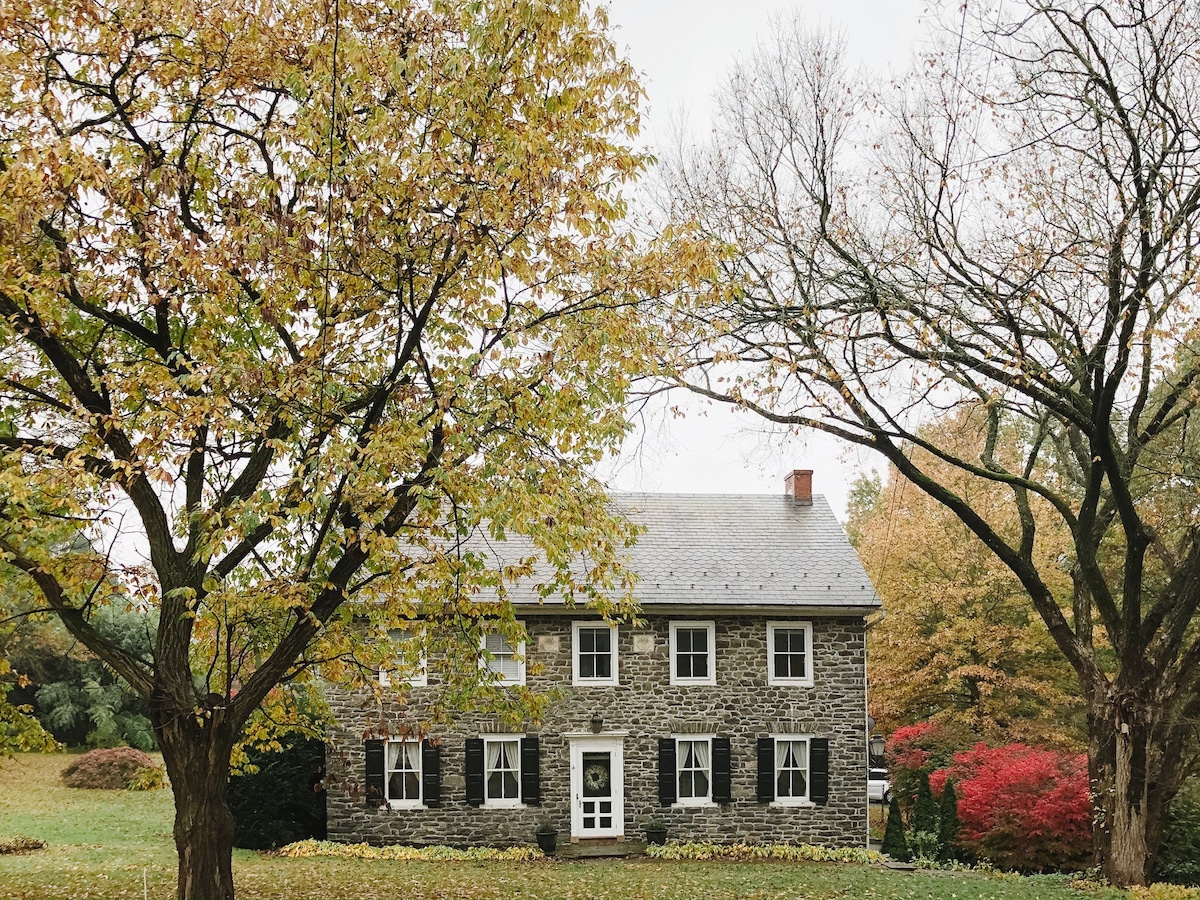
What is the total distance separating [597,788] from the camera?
21125 millimetres

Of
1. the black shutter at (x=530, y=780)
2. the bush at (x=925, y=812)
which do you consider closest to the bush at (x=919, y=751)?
the bush at (x=925, y=812)

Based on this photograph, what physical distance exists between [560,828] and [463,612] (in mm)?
12907

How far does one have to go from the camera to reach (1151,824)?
1424cm

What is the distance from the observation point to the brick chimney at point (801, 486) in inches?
985

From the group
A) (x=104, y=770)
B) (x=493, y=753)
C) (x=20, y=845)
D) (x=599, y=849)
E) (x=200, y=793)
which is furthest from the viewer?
(x=104, y=770)

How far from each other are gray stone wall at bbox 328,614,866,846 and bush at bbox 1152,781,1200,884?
254 inches

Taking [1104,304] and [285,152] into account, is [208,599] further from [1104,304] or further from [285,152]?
[1104,304]

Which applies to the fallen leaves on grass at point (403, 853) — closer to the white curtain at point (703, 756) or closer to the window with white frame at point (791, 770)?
the white curtain at point (703, 756)

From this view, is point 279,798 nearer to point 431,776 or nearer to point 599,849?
point 431,776

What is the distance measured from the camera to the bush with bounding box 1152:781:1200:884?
15078mm

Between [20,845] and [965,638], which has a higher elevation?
[965,638]

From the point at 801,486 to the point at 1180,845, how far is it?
11469 millimetres

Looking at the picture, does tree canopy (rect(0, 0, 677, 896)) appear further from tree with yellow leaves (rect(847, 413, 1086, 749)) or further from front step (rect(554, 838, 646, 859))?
tree with yellow leaves (rect(847, 413, 1086, 749))

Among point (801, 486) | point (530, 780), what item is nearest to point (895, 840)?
point (530, 780)
